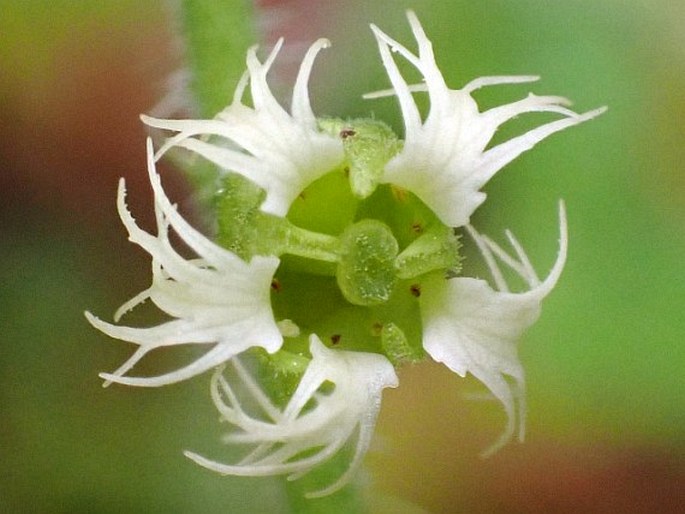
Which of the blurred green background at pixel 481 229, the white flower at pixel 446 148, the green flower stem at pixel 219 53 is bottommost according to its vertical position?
the blurred green background at pixel 481 229

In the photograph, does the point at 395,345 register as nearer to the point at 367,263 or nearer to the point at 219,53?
the point at 367,263

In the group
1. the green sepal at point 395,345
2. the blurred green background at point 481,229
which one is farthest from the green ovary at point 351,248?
the blurred green background at point 481,229

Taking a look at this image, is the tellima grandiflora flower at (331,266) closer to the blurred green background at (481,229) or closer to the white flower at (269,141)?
the white flower at (269,141)

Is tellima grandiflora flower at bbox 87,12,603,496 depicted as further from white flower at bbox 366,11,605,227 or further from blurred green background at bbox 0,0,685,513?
blurred green background at bbox 0,0,685,513

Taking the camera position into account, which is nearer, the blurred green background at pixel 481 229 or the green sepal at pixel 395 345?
the green sepal at pixel 395 345

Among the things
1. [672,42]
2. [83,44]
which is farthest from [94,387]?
[672,42]

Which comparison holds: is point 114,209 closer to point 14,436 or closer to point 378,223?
point 14,436

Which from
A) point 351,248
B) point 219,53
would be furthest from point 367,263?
point 219,53

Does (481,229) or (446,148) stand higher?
(446,148)
